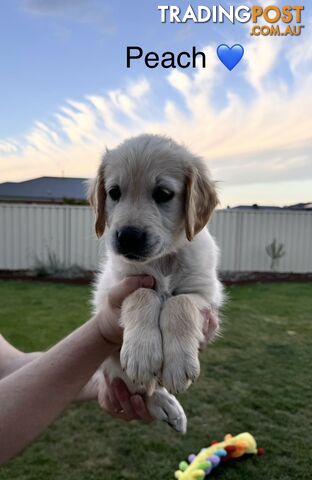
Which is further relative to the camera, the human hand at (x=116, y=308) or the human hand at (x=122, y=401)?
the human hand at (x=122, y=401)

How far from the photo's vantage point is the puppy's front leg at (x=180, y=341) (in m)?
1.82

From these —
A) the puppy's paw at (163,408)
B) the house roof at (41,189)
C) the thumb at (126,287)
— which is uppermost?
the house roof at (41,189)

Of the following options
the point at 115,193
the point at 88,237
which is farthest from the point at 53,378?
the point at 88,237

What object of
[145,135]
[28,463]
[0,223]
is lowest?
[28,463]

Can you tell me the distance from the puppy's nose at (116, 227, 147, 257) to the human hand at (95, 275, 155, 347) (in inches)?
7.8

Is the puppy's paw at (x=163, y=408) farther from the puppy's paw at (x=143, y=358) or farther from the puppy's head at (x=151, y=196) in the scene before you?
the puppy's head at (x=151, y=196)

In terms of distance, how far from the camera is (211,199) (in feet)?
8.83

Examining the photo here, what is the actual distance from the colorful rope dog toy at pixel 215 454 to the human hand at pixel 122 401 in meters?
1.30

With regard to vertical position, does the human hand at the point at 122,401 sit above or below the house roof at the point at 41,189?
below

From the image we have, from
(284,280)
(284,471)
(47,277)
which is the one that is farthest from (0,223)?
(284,471)

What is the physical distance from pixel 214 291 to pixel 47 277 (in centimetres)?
1167

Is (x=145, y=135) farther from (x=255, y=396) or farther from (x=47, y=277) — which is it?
(x=47, y=277)

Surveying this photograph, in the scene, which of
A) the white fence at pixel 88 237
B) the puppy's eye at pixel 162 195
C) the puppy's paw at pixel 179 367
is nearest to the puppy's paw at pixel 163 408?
the puppy's paw at pixel 179 367

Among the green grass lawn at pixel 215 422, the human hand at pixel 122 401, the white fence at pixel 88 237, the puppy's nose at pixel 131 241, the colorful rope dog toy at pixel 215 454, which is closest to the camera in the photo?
the puppy's nose at pixel 131 241
